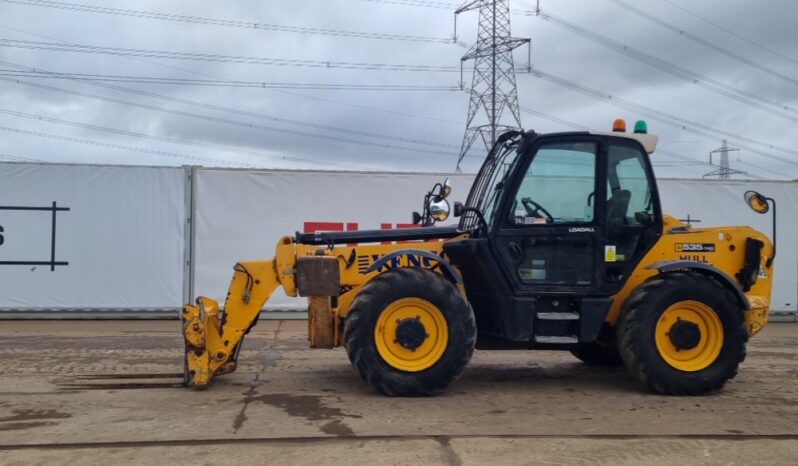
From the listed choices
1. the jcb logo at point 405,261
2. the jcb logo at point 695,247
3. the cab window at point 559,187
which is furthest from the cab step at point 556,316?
the jcb logo at point 695,247

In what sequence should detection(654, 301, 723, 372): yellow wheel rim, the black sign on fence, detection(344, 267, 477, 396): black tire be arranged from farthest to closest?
the black sign on fence
detection(654, 301, 723, 372): yellow wheel rim
detection(344, 267, 477, 396): black tire

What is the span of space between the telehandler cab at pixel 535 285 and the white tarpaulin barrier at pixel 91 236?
6.41 m

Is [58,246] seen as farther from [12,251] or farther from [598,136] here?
[598,136]

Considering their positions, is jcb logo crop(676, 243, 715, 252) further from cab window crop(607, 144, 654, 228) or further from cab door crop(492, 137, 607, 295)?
cab door crop(492, 137, 607, 295)

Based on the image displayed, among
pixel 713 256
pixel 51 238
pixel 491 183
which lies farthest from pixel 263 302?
pixel 51 238

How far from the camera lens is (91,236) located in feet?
41.4

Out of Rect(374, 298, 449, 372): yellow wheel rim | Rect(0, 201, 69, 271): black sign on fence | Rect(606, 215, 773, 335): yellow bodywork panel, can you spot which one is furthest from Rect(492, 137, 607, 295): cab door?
Rect(0, 201, 69, 271): black sign on fence

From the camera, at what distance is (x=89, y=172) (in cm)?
1269

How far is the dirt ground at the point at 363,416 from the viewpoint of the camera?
4.78m

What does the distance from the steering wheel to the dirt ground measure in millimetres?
1687

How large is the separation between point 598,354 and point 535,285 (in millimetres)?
1890

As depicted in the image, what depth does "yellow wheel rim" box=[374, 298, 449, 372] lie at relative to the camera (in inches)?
252

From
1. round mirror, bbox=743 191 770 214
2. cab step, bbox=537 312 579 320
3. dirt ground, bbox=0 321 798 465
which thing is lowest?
dirt ground, bbox=0 321 798 465

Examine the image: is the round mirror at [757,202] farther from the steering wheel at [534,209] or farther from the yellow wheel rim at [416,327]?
the yellow wheel rim at [416,327]
